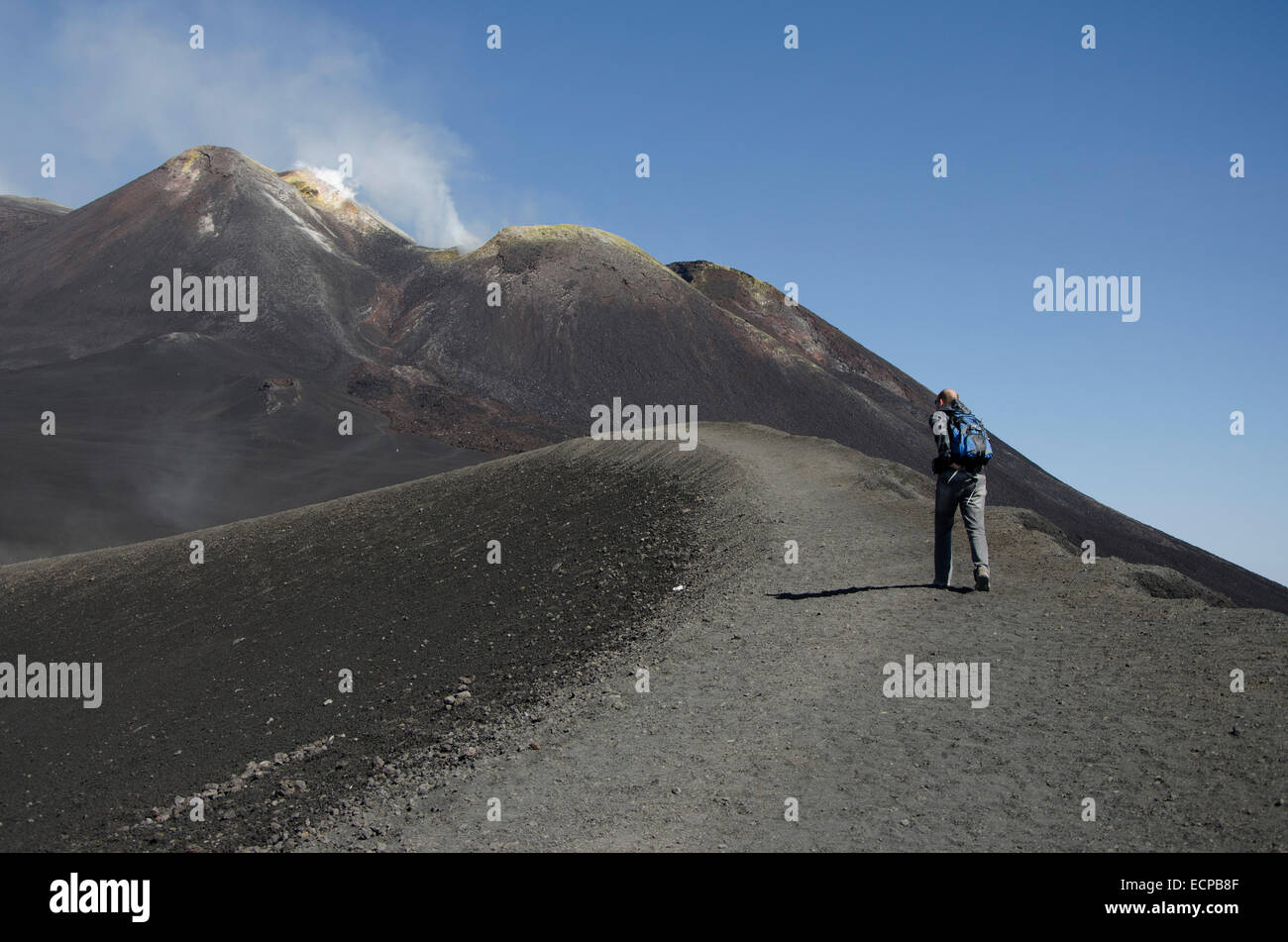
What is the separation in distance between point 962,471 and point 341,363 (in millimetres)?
67488

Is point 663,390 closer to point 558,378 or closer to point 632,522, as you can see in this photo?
point 558,378

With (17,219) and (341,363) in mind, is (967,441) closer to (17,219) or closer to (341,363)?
(341,363)

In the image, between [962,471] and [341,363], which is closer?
[962,471]

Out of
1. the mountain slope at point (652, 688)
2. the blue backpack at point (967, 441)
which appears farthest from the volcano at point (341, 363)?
the blue backpack at point (967, 441)

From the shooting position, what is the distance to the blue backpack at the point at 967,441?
405 inches

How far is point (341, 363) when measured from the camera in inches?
2837

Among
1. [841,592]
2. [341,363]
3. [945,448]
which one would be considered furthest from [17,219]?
[945,448]

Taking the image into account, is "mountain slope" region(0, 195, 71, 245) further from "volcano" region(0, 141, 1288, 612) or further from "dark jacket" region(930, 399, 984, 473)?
"dark jacket" region(930, 399, 984, 473)

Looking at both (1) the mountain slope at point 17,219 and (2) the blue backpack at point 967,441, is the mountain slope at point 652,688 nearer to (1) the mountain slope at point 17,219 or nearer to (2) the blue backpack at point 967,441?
(2) the blue backpack at point 967,441

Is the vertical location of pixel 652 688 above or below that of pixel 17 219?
below

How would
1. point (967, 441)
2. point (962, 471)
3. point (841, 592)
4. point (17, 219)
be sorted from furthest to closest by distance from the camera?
point (17, 219)
point (841, 592)
point (962, 471)
point (967, 441)
